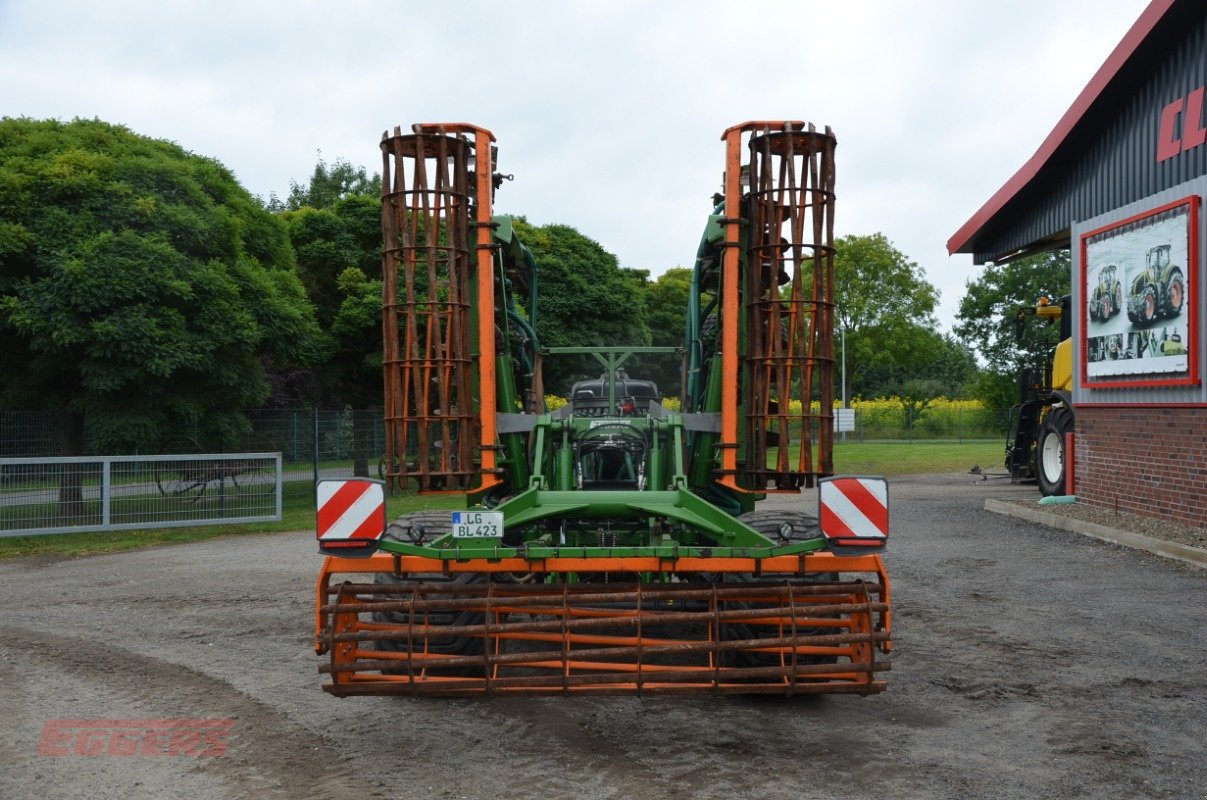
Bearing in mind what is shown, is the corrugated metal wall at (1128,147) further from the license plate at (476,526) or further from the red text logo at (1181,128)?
the license plate at (476,526)

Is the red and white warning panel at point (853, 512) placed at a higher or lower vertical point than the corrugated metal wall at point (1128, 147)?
lower

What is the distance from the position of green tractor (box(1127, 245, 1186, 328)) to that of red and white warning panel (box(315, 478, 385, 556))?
10.6m

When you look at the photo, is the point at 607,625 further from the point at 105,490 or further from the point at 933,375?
the point at 933,375

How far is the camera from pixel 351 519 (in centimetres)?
511

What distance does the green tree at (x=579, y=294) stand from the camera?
25422 mm

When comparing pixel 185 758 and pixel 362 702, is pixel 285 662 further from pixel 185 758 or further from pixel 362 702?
pixel 185 758

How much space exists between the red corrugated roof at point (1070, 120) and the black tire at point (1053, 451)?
339 cm

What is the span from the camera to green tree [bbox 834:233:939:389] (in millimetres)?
57781

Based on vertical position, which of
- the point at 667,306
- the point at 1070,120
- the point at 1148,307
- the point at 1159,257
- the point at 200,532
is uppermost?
the point at 667,306

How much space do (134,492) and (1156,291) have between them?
1272 centimetres

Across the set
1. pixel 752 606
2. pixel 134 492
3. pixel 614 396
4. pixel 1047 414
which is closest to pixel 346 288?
pixel 134 492

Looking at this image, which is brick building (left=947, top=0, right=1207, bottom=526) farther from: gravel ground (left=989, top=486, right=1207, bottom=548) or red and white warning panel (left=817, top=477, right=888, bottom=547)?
red and white warning panel (left=817, top=477, right=888, bottom=547)

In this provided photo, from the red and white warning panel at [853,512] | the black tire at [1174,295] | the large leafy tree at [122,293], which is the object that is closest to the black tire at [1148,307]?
the black tire at [1174,295]

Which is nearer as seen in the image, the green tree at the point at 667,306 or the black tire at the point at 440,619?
the black tire at the point at 440,619
